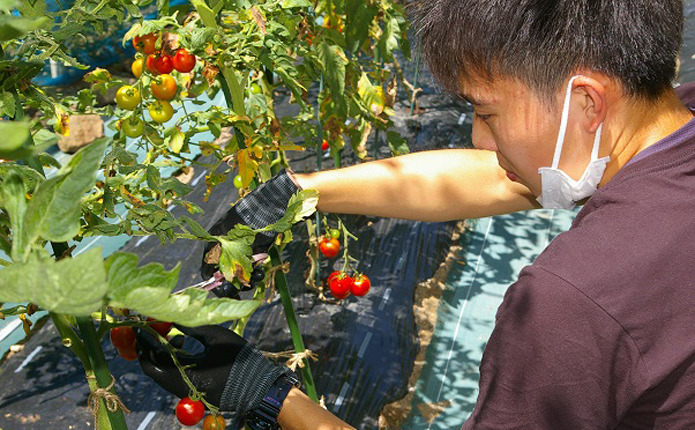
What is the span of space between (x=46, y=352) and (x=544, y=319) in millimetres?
1996

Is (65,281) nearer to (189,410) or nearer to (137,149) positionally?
(189,410)

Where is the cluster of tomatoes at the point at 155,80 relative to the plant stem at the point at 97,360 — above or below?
above

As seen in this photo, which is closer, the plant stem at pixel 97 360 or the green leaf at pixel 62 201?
the green leaf at pixel 62 201

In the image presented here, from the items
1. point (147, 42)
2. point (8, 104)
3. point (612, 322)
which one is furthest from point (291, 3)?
point (612, 322)

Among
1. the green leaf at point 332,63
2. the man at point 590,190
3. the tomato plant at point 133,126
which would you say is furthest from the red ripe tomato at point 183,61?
the man at point 590,190

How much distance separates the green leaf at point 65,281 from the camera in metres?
0.45

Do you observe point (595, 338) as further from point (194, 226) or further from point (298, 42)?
point (298, 42)

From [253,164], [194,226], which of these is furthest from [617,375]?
[253,164]

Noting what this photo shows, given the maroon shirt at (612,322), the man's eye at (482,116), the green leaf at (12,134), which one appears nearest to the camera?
the green leaf at (12,134)

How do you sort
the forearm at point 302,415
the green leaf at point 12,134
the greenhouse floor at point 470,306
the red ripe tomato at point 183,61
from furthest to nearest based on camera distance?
1. the greenhouse floor at point 470,306
2. the red ripe tomato at point 183,61
3. the forearm at point 302,415
4. the green leaf at point 12,134

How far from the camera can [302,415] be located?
1380 mm

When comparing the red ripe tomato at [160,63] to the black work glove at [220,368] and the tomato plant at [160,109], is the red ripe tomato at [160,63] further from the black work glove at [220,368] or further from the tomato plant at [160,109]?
the black work glove at [220,368]

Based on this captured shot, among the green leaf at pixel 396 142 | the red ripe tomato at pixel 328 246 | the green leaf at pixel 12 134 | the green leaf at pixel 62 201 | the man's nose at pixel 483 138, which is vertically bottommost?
the red ripe tomato at pixel 328 246

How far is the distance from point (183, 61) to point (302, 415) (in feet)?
2.63
